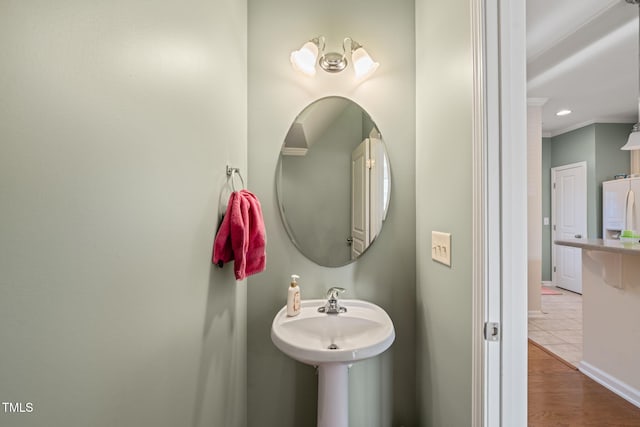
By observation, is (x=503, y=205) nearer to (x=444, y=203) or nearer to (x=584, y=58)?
(x=444, y=203)

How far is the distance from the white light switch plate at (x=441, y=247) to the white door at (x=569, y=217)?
443 cm

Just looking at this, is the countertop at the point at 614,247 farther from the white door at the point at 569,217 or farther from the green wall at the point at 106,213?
the white door at the point at 569,217

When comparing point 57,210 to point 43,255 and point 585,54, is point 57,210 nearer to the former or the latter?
point 43,255

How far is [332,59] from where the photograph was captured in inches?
57.4

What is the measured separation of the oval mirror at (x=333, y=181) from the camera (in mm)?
1502

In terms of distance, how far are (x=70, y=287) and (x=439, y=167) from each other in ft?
4.08

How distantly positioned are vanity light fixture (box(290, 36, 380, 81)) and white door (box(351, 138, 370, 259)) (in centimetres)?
37

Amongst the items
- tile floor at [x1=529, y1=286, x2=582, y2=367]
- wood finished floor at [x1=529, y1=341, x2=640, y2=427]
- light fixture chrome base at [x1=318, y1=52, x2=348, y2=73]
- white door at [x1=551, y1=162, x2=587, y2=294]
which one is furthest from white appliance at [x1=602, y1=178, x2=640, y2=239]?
light fixture chrome base at [x1=318, y1=52, x2=348, y2=73]

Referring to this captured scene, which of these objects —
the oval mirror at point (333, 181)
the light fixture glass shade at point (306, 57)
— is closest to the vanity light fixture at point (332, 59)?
the light fixture glass shade at point (306, 57)

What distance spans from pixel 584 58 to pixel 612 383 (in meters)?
2.61

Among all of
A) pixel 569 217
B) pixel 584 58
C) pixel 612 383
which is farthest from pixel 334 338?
pixel 569 217

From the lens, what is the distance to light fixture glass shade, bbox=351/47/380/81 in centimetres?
144

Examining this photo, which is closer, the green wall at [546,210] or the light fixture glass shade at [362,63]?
the light fixture glass shade at [362,63]

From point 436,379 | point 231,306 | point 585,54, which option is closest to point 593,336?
point 436,379
